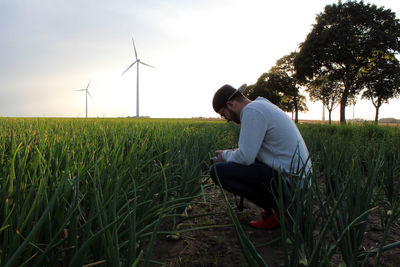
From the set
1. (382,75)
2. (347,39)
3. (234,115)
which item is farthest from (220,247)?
(382,75)

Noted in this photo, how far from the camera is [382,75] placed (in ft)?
62.8

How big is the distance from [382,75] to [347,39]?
453 cm

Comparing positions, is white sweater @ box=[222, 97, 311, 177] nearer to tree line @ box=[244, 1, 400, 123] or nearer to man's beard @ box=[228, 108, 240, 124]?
man's beard @ box=[228, 108, 240, 124]

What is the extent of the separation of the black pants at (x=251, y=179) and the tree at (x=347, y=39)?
18213mm

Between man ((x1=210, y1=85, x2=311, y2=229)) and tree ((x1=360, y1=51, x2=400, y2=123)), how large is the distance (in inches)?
827

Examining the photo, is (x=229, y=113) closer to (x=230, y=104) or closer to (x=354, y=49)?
(x=230, y=104)

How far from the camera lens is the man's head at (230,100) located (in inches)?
80.4

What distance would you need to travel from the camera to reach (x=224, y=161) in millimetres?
2262

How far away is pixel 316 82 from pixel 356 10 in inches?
237

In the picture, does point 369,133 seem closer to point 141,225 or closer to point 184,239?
point 184,239

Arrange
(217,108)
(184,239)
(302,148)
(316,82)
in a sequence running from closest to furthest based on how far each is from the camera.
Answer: (184,239) → (302,148) → (217,108) → (316,82)

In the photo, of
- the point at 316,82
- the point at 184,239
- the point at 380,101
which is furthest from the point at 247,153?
the point at 380,101

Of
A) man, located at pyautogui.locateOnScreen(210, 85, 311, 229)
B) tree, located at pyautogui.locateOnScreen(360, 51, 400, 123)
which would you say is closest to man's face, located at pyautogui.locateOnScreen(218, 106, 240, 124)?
man, located at pyautogui.locateOnScreen(210, 85, 311, 229)

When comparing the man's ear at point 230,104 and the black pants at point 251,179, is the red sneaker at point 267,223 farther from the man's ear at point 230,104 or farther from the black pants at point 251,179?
the man's ear at point 230,104
